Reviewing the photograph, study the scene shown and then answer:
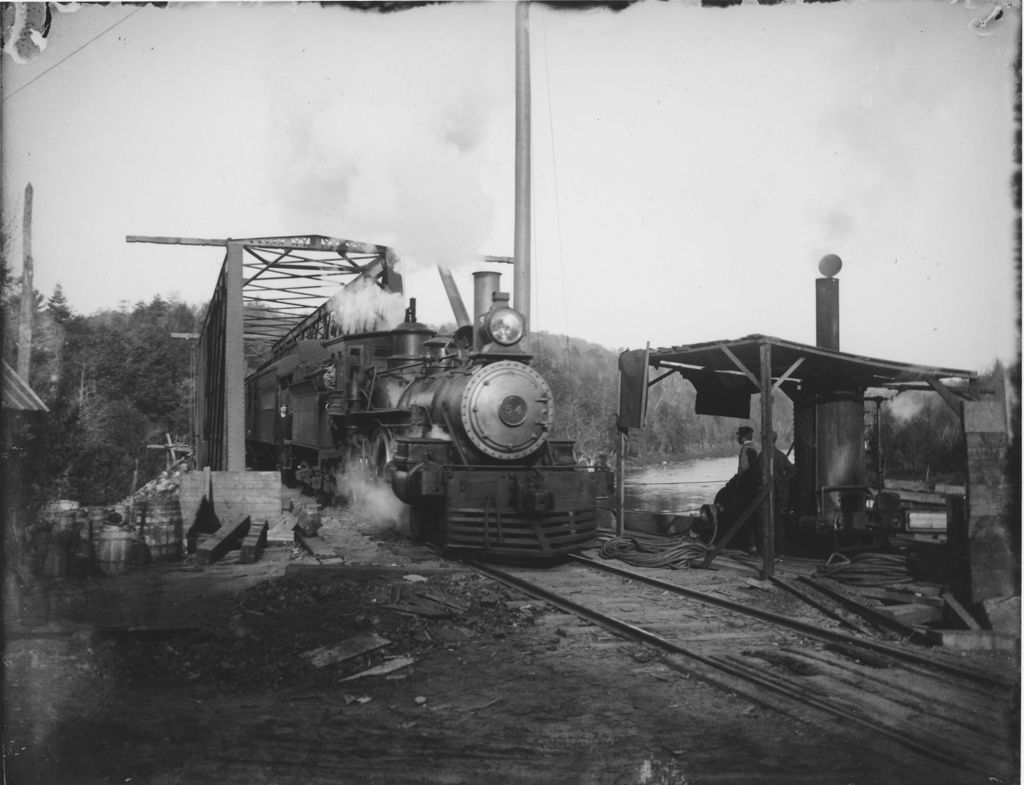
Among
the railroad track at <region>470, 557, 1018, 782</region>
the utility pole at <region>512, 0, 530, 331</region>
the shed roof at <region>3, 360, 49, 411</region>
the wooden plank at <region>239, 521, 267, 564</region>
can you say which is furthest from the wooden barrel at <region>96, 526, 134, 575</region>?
the utility pole at <region>512, 0, 530, 331</region>

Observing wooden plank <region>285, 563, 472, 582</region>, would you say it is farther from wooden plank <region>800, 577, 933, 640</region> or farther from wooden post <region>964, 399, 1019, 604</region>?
wooden post <region>964, 399, 1019, 604</region>

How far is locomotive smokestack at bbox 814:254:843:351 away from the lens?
10.5 m

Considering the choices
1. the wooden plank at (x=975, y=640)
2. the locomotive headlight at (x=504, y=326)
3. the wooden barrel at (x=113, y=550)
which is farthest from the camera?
the locomotive headlight at (x=504, y=326)

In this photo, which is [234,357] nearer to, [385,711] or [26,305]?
[26,305]

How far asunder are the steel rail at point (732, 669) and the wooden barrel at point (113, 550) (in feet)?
12.4

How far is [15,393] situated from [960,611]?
6925 millimetres

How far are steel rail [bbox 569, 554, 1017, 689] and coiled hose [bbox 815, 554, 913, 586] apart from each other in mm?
1587

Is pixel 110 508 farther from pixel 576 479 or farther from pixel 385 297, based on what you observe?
pixel 385 297

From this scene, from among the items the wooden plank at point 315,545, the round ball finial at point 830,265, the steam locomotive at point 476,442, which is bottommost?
the wooden plank at point 315,545

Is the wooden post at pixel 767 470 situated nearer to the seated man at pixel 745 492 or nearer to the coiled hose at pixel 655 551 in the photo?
the coiled hose at pixel 655 551

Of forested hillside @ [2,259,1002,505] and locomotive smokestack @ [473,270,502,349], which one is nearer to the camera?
forested hillside @ [2,259,1002,505]

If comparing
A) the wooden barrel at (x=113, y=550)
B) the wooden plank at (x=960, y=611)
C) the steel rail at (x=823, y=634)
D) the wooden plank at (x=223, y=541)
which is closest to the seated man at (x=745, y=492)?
the steel rail at (x=823, y=634)

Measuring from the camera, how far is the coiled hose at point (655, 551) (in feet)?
29.1

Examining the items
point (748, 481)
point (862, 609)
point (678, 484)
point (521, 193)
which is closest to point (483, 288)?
point (521, 193)
